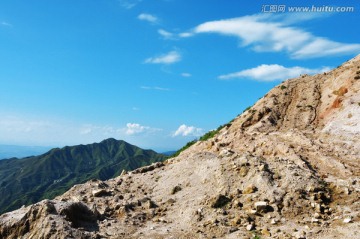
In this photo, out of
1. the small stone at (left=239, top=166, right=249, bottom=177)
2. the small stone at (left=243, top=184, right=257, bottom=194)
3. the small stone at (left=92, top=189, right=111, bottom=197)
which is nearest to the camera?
the small stone at (left=243, top=184, right=257, bottom=194)

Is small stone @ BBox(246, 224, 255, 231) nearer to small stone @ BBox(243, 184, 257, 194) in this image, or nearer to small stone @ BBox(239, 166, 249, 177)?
small stone @ BBox(243, 184, 257, 194)

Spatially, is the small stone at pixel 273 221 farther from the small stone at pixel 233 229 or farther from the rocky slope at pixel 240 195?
the small stone at pixel 233 229

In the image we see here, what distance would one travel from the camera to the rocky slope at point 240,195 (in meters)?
18.5

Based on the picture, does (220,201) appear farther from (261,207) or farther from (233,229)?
(233,229)

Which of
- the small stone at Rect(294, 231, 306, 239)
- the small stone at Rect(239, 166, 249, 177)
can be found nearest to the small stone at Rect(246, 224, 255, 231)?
the small stone at Rect(294, 231, 306, 239)

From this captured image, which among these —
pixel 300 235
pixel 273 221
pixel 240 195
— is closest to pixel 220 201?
pixel 240 195

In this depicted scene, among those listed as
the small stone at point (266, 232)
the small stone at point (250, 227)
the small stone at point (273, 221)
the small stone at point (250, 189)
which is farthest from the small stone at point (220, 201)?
the small stone at point (266, 232)

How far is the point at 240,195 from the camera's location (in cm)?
2183

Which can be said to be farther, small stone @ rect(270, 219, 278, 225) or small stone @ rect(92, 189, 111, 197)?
small stone @ rect(92, 189, 111, 197)

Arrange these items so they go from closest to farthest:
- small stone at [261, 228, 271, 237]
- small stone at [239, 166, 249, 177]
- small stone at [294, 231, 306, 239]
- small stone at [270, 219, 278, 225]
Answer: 1. small stone at [294, 231, 306, 239]
2. small stone at [261, 228, 271, 237]
3. small stone at [270, 219, 278, 225]
4. small stone at [239, 166, 249, 177]

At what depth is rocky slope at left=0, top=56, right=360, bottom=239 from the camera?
60.6 feet

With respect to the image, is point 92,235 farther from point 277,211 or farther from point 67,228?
point 277,211

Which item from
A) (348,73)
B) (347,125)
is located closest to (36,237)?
(347,125)

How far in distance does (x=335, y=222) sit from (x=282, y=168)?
5781 millimetres
